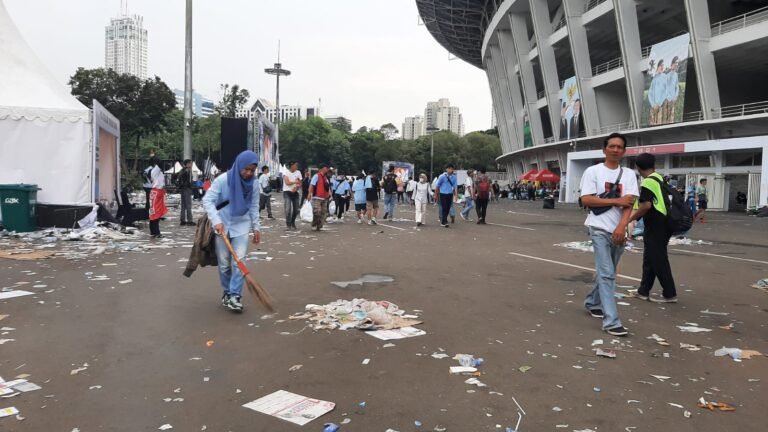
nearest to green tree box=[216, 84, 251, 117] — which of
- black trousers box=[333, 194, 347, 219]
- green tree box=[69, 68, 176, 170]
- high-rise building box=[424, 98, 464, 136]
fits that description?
green tree box=[69, 68, 176, 170]

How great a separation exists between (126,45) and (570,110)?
68285mm

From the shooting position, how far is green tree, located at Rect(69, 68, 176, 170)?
134 feet

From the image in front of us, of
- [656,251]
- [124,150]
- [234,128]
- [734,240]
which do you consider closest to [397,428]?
[656,251]

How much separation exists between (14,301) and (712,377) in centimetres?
670

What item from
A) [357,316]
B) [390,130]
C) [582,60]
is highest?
[390,130]

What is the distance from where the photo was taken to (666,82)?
29.4 metres

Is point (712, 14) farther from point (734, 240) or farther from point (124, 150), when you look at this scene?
point (124, 150)

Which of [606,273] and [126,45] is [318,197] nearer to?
[606,273]

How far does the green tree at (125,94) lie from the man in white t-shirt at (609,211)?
1658 inches

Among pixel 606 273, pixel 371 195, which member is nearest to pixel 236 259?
pixel 606 273

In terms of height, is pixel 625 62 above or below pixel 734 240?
above

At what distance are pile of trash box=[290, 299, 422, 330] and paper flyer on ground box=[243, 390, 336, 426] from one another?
61.7 inches

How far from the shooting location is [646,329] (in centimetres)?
521

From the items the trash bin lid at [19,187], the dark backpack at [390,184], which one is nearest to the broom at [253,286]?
the trash bin lid at [19,187]
